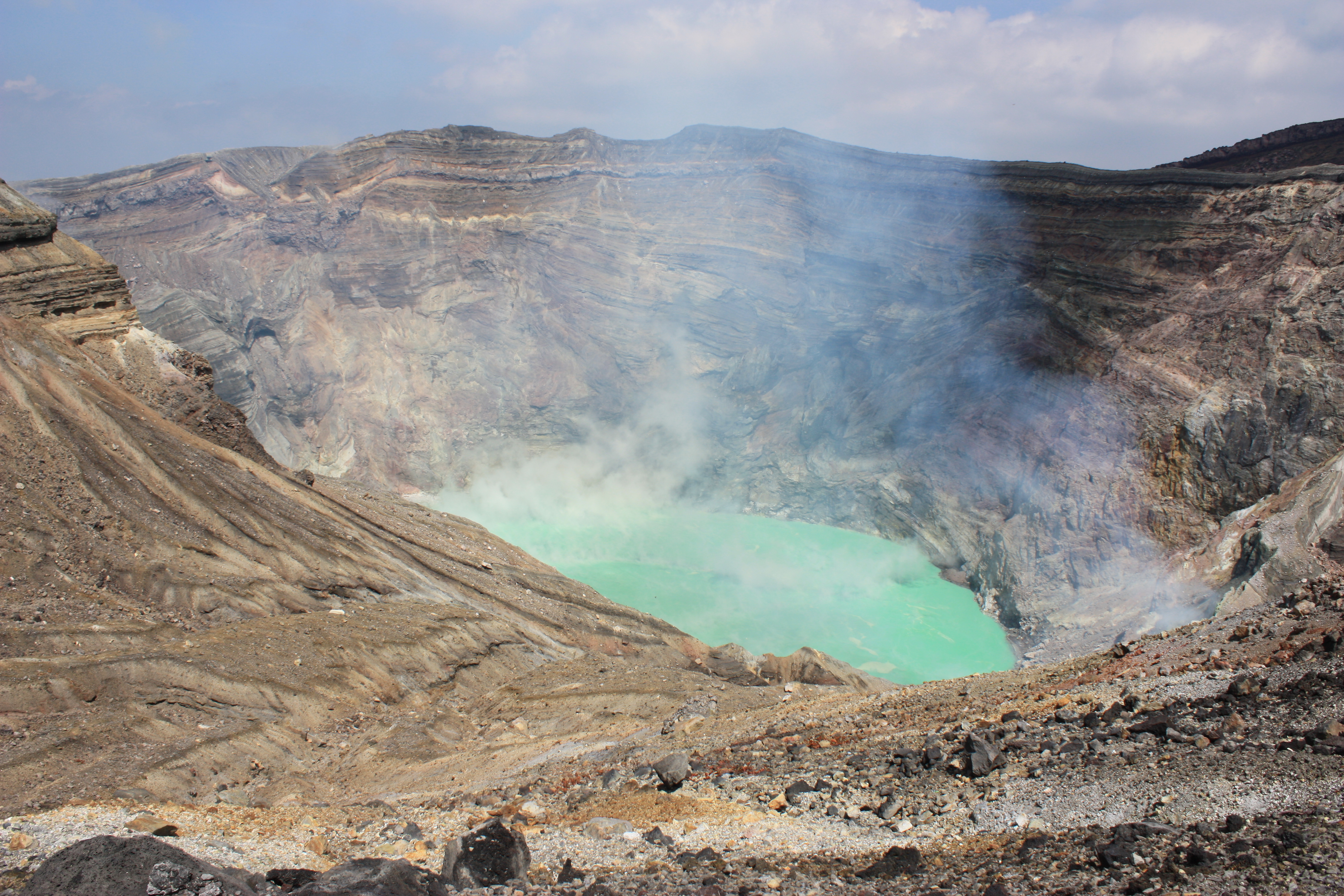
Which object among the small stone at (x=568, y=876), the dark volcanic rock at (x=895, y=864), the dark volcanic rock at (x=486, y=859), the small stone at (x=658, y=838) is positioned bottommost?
the small stone at (x=658, y=838)

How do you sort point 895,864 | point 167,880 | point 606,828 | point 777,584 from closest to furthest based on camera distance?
point 167,880 → point 895,864 → point 606,828 → point 777,584

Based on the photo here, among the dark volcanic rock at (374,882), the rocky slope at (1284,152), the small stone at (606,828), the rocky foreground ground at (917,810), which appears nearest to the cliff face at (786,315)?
the rocky slope at (1284,152)

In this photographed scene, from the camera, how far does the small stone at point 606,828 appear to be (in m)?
6.66

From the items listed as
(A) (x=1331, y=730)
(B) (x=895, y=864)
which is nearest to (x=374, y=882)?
(B) (x=895, y=864)

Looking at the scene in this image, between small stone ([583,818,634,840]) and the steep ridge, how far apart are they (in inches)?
161

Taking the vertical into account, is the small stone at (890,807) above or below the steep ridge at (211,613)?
below

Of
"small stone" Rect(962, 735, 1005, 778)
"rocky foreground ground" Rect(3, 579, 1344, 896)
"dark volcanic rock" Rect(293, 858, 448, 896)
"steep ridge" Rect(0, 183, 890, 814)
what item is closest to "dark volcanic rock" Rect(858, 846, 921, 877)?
"rocky foreground ground" Rect(3, 579, 1344, 896)

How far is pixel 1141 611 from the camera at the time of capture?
55.1ft

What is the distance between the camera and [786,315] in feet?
98.0

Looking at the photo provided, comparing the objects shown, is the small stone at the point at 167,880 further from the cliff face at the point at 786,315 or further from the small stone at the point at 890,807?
the cliff face at the point at 786,315

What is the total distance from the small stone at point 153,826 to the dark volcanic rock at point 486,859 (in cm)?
242

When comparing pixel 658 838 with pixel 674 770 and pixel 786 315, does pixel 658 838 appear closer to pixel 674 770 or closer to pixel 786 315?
pixel 674 770

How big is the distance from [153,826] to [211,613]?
670 centimetres

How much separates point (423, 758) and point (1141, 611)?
1487cm
